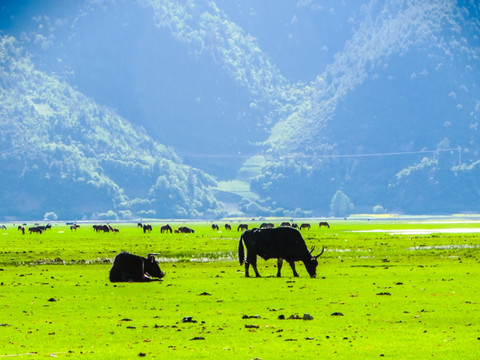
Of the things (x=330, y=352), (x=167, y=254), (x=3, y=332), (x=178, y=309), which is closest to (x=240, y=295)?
(x=178, y=309)

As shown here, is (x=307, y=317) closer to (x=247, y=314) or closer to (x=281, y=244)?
(x=247, y=314)

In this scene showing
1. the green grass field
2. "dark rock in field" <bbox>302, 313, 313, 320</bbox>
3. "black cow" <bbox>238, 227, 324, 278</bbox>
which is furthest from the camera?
"black cow" <bbox>238, 227, 324, 278</bbox>

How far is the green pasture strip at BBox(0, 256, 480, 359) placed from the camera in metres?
20.2

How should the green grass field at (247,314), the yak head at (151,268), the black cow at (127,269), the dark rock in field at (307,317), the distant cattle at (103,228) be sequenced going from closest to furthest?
the green grass field at (247,314), the dark rock in field at (307,317), the black cow at (127,269), the yak head at (151,268), the distant cattle at (103,228)

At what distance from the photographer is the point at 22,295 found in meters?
33.8

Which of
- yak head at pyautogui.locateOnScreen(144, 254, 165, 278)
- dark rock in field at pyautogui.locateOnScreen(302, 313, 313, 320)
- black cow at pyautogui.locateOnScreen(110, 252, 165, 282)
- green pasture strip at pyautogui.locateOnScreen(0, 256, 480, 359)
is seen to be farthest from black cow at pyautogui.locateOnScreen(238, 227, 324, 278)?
dark rock in field at pyautogui.locateOnScreen(302, 313, 313, 320)

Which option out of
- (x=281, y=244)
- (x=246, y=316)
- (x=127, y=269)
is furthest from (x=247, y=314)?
(x=281, y=244)

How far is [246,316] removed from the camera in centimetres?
→ 2630

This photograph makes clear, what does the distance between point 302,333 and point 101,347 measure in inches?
208

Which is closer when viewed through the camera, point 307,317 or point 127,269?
point 307,317

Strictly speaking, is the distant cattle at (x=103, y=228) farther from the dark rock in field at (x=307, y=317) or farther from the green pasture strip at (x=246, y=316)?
the dark rock in field at (x=307, y=317)

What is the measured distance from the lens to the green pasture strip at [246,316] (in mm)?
20203

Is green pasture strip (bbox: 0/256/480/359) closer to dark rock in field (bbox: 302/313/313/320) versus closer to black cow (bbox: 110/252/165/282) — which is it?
dark rock in field (bbox: 302/313/313/320)

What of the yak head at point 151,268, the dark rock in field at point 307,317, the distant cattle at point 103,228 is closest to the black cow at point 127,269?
the yak head at point 151,268
